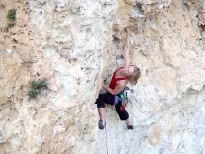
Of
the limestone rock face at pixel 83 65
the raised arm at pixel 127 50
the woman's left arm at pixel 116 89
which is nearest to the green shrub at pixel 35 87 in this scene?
the limestone rock face at pixel 83 65

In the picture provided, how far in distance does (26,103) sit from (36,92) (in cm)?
20

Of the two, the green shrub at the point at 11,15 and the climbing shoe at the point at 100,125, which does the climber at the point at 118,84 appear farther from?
the green shrub at the point at 11,15

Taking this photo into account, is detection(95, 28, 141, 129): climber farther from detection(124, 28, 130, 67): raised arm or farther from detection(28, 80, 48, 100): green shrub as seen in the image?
detection(28, 80, 48, 100): green shrub

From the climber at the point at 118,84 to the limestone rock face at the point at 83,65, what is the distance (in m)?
0.22

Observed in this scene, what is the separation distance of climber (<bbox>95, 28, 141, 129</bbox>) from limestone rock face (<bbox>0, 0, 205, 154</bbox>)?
8.7 inches

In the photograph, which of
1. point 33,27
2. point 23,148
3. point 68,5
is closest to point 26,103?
point 23,148

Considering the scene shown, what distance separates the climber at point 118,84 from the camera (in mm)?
7055

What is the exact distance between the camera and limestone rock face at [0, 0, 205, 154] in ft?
20.0

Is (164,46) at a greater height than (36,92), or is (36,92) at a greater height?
(164,46)

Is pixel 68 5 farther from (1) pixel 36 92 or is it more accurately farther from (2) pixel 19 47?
(1) pixel 36 92

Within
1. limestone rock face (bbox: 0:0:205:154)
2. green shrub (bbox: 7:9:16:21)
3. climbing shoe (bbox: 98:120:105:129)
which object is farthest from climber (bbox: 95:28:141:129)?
green shrub (bbox: 7:9:16:21)

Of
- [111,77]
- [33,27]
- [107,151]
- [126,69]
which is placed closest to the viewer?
[33,27]

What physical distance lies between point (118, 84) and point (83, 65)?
88cm

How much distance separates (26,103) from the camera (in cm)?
618
